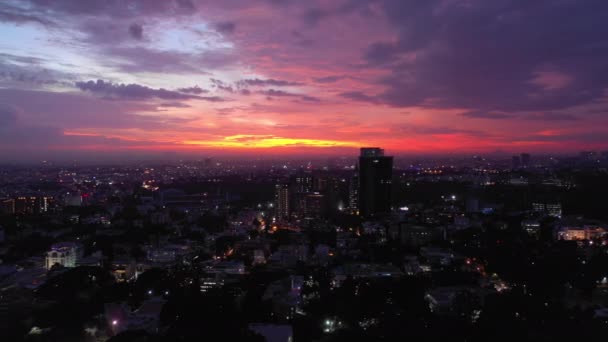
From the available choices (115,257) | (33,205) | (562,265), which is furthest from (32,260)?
(33,205)

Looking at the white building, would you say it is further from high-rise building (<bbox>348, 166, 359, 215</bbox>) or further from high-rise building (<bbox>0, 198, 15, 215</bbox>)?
high-rise building (<bbox>348, 166, 359, 215</bbox>)

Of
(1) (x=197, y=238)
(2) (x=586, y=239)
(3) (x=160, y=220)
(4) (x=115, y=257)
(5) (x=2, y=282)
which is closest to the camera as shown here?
(5) (x=2, y=282)

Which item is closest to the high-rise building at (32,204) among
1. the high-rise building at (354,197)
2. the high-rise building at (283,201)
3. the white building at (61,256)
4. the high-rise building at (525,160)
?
the high-rise building at (283,201)

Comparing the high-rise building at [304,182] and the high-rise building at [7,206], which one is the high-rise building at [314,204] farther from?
the high-rise building at [7,206]

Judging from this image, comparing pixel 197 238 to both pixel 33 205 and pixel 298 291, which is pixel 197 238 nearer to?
pixel 298 291

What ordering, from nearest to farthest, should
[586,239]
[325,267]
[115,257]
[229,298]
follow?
[229,298] → [325,267] → [115,257] → [586,239]

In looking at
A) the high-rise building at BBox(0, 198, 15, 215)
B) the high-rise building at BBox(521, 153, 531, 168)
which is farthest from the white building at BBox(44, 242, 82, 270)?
the high-rise building at BBox(521, 153, 531, 168)

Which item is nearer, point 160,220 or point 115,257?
point 115,257

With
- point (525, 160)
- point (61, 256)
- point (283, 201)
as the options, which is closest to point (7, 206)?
point (283, 201)

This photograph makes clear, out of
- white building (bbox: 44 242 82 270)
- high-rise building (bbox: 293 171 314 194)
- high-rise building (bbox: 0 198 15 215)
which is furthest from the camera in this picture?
high-rise building (bbox: 293 171 314 194)
